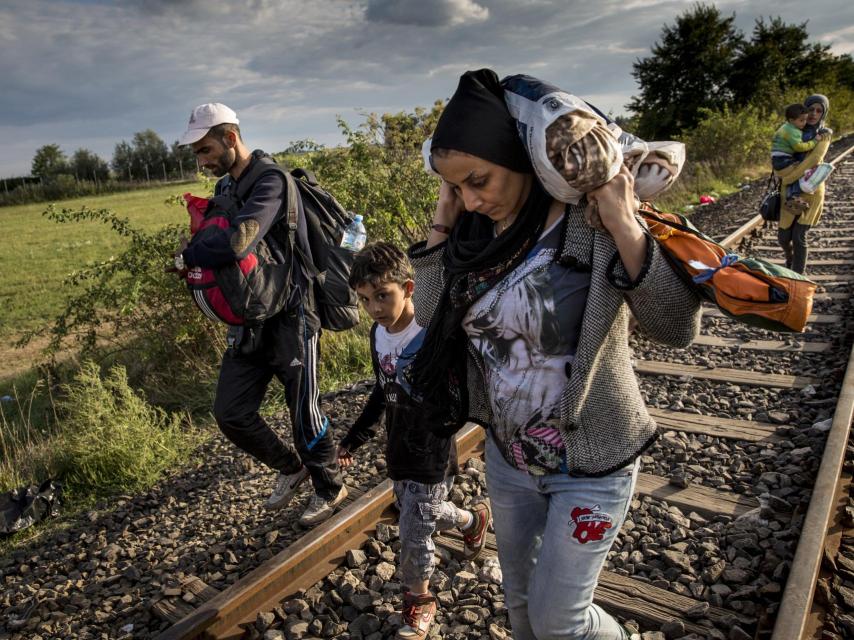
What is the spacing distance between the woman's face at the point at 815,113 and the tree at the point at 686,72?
31.6 meters

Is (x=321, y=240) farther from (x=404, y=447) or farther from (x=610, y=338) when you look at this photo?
(x=610, y=338)

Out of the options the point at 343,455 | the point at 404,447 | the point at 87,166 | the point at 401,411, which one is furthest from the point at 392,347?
the point at 87,166

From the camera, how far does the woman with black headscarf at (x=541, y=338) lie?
167 centimetres

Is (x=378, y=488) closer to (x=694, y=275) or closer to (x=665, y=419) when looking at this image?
(x=665, y=419)

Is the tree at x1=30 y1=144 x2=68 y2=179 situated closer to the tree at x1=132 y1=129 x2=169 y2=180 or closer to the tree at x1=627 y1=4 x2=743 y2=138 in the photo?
the tree at x1=132 y1=129 x2=169 y2=180

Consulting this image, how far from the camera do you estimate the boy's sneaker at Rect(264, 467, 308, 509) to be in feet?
12.9

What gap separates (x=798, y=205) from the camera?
24.6 ft

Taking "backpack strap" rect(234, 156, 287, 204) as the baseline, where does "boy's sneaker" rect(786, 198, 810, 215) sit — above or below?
below

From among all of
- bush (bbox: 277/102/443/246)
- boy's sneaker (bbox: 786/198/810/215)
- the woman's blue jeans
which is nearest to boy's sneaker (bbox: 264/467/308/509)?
the woman's blue jeans

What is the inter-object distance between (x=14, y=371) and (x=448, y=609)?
9028 millimetres

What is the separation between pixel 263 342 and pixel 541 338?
2.25 metres

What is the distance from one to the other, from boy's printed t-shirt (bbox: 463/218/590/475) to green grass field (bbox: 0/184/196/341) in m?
7.22

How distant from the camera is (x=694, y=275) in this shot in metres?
1.51

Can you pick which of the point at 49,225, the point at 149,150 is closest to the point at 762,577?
the point at 49,225
